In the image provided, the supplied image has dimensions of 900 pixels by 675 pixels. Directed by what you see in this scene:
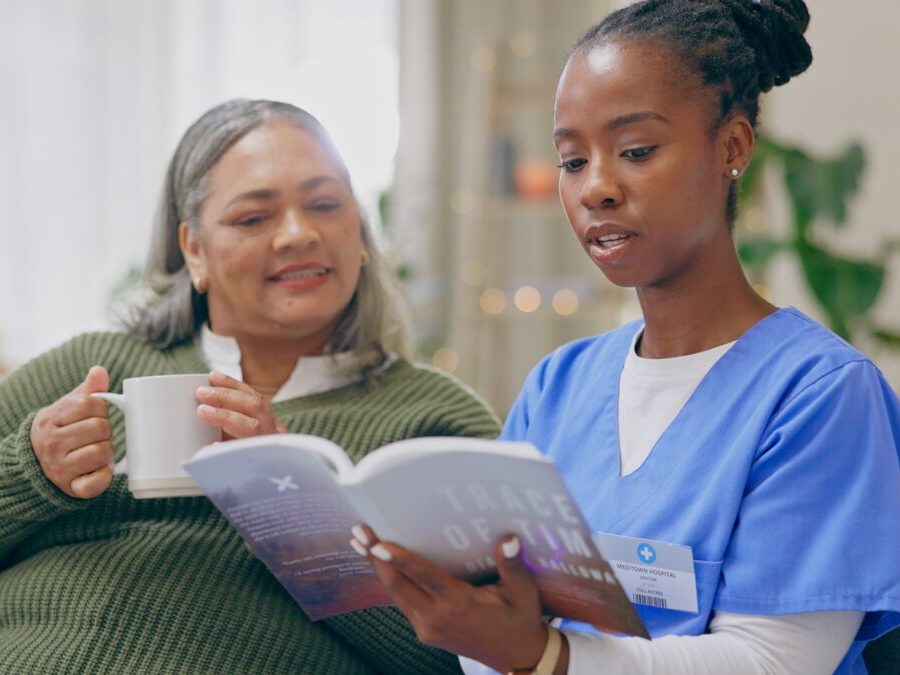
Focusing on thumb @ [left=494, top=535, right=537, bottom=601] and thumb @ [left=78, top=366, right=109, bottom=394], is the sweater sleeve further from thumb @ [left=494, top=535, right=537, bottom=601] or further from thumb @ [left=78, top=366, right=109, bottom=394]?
thumb @ [left=494, top=535, right=537, bottom=601]

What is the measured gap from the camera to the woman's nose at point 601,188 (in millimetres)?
947

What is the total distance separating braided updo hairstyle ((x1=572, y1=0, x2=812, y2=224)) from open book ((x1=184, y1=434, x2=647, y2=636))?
0.39 metres

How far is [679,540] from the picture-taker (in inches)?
36.7

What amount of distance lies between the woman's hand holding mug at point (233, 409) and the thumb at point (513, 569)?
360 mm

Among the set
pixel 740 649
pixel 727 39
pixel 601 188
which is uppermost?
pixel 727 39

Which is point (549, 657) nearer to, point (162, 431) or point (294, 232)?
point (162, 431)

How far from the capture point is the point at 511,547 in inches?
31.1

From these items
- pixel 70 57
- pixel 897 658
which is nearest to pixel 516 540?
pixel 897 658

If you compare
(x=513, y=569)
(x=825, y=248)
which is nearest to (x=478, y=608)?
(x=513, y=569)

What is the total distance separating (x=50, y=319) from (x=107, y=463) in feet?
9.47

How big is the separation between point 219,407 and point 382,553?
341mm

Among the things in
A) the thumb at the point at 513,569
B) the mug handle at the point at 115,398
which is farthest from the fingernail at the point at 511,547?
the mug handle at the point at 115,398

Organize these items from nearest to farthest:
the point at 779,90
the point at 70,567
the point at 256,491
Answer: the point at 256,491
the point at 70,567
the point at 779,90

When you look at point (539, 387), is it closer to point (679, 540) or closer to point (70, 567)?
point (679, 540)
